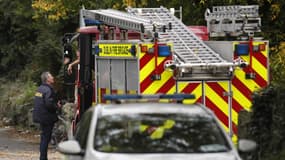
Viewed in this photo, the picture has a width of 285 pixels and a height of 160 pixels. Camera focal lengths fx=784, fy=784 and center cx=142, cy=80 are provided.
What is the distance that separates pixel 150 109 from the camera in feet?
27.3

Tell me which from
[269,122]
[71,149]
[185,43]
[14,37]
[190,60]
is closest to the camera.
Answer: [71,149]

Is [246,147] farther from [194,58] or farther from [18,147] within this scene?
[18,147]

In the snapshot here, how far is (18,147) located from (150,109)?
457 inches

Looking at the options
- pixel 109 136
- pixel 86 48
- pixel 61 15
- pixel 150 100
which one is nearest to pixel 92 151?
pixel 109 136

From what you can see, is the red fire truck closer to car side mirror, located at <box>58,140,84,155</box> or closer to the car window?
the car window

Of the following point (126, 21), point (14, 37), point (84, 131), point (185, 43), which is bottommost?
point (14, 37)

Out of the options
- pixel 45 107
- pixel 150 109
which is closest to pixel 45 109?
pixel 45 107

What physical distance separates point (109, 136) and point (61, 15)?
1433cm

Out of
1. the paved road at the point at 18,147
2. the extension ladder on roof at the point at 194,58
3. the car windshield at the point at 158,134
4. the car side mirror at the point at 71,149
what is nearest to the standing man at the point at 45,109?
the paved road at the point at 18,147

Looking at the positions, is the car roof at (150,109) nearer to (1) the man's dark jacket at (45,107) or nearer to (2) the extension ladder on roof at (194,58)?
→ (2) the extension ladder on roof at (194,58)

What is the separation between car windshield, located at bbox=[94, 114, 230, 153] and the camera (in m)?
7.74

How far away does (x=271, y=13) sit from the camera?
17.0 metres

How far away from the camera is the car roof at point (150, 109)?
8.28m

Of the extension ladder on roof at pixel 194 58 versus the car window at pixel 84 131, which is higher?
the extension ladder on roof at pixel 194 58
